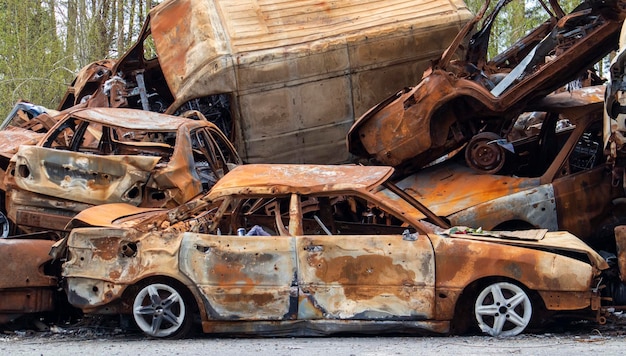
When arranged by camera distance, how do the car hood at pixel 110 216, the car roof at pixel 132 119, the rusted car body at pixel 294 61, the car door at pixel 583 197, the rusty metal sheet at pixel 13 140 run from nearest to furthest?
the car hood at pixel 110 216, the car door at pixel 583 197, the car roof at pixel 132 119, the rusty metal sheet at pixel 13 140, the rusted car body at pixel 294 61

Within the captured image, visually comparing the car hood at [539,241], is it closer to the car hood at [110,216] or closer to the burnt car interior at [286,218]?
the burnt car interior at [286,218]

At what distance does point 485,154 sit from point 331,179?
2.77 m

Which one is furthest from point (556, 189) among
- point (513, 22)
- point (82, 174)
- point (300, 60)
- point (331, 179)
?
point (513, 22)

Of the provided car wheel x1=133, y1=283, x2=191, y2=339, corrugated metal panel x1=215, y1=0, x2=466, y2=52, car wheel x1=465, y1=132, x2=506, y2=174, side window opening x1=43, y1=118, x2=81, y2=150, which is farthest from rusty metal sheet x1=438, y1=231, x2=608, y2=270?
corrugated metal panel x1=215, y1=0, x2=466, y2=52

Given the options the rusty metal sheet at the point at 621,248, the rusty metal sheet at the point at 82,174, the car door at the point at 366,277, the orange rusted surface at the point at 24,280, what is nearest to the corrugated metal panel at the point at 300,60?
the rusty metal sheet at the point at 82,174

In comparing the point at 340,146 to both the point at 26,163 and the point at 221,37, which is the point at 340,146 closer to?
the point at 221,37

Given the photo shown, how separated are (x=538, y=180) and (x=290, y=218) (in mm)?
3081

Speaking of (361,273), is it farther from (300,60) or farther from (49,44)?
(49,44)

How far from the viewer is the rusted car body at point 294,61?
11.0 metres

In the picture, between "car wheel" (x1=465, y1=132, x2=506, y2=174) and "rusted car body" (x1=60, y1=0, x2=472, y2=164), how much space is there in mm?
3035

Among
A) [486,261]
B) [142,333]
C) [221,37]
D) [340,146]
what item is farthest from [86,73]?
[486,261]

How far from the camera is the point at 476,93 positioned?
27.6 feet

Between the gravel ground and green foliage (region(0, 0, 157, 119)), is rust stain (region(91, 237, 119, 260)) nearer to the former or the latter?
the gravel ground

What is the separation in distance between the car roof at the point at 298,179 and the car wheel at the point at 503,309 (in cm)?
123
